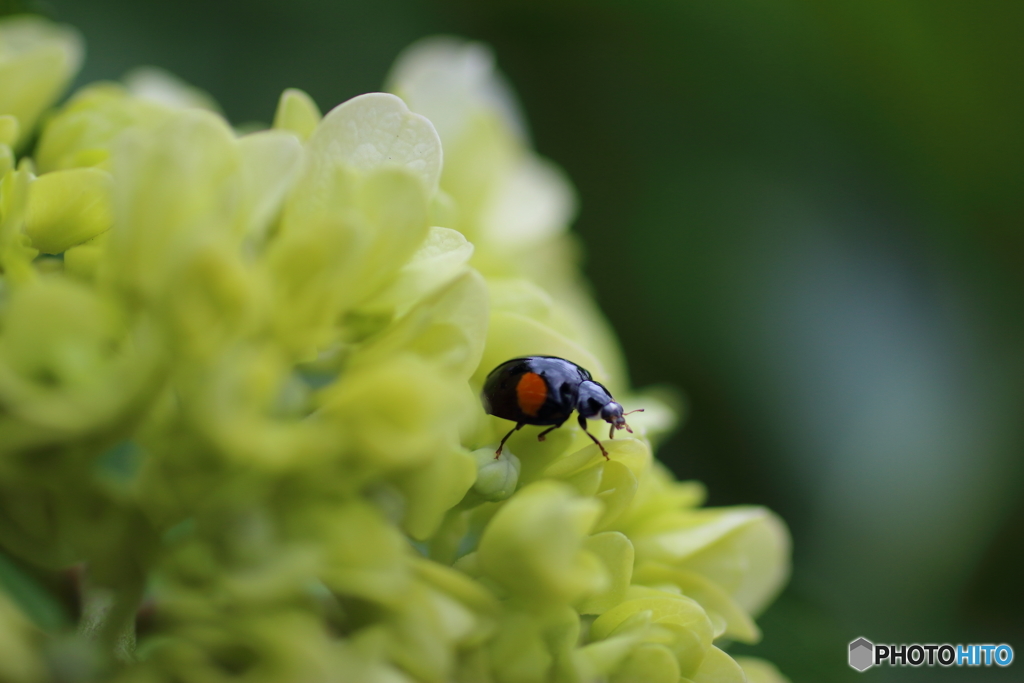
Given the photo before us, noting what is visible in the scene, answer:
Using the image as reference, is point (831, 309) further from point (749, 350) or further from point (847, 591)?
point (847, 591)

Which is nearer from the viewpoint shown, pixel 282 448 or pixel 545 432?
pixel 282 448

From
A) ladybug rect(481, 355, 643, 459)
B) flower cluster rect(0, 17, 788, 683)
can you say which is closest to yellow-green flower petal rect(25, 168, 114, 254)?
flower cluster rect(0, 17, 788, 683)

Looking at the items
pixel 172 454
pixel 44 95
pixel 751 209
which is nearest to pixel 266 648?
pixel 172 454

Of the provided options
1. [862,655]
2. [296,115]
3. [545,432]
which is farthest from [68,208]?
[862,655]

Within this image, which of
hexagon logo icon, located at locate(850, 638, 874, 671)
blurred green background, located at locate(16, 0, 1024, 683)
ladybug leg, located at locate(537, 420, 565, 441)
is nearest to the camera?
ladybug leg, located at locate(537, 420, 565, 441)

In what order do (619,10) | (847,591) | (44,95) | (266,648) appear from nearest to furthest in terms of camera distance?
1. (266,648)
2. (44,95)
3. (847,591)
4. (619,10)

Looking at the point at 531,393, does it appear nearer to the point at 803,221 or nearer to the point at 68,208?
the point at 68,208

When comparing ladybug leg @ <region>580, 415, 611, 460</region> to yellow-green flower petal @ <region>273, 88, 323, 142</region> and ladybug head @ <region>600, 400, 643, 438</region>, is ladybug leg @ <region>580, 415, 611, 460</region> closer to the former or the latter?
ladybug head @ <region>600, 400, 643, 438</region>
